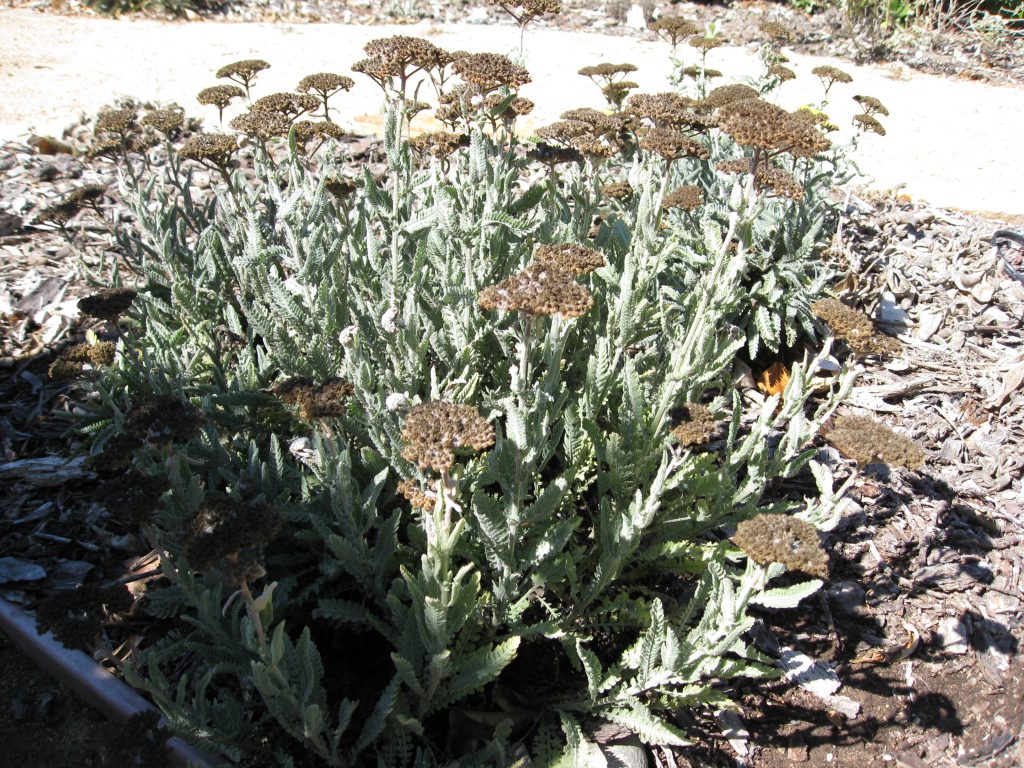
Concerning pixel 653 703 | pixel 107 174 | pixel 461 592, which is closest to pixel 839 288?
pixel 653 703

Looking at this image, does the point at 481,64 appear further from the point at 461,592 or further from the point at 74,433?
the point at 74,433

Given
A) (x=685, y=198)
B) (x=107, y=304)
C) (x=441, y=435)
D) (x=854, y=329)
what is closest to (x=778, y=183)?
(x=685, y=198)

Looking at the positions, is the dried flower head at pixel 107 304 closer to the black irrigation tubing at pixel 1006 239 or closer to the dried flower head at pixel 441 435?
the dried flower head at pixel 441 435

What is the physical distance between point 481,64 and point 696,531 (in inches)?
103

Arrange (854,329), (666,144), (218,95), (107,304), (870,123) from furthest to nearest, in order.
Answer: (870,123)
(218,95)
(666,144)
(107,304)
(854,329)

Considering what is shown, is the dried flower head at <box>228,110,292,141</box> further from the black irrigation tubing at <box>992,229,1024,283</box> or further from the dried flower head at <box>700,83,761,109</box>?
the black irrigation tubing at <box>992,229,1024,283</box>

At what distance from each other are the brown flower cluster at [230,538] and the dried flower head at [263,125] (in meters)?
2.60

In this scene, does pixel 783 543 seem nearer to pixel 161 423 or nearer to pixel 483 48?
pixel 161 423

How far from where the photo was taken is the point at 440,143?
14.5ft

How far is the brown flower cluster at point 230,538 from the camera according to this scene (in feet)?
6.61

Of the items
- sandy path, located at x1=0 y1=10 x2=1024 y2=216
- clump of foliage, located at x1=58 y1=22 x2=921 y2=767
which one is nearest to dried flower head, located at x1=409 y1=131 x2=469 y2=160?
clump of foliage, located at x1=58 y1=22 x2=921 y2=767

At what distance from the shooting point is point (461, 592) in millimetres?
2549

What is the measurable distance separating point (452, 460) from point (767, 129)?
77.9 inches

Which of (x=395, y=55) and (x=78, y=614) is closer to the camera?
(x=78, y=614)
